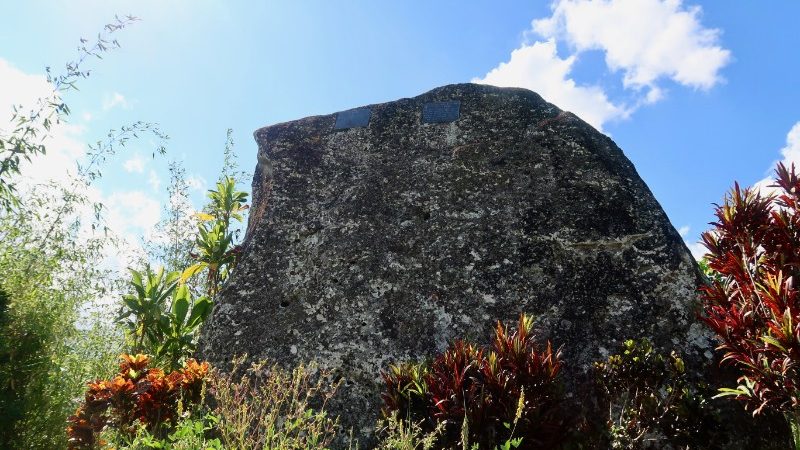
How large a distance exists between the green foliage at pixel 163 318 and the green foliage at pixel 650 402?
376 centimetres

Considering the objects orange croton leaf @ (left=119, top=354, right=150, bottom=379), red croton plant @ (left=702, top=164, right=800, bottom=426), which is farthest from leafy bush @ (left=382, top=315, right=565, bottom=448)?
orange croton leaf @ (left=119, top=354, right=150, bottom=379)

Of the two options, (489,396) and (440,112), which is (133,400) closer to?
(489,396)

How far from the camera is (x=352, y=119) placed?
204 inches

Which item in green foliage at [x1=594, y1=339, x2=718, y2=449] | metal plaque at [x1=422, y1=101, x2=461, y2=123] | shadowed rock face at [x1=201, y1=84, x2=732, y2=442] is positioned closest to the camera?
green foliage at [x1=594, y1=339, x2=718, y2=449]

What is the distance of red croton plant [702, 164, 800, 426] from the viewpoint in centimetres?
262

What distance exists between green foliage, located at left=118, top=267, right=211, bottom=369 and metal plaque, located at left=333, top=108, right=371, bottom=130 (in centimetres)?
221

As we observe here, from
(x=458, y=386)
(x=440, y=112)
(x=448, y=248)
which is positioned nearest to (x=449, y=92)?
(x=440, y=112)

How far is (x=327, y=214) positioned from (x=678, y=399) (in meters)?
2.86

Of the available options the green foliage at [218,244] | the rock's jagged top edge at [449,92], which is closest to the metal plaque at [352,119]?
the rock's jagged top edge at [449,92]

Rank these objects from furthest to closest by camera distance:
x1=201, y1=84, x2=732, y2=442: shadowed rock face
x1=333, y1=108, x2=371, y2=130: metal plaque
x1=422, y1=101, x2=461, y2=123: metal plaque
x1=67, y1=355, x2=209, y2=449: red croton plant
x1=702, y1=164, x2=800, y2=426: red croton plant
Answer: x1=333, y1=108, x2=371, y2=130: metal plaque
x1=422, y1=101, x2=461, y2=123: metal plaque
x1=201, y1=84, x2=732, y2=442: shadowed rock face
x1=67, y1=355, x2=209, y2=449: red croton plant
x1=702, y1=164, x2=800, y2=426: red croton plant

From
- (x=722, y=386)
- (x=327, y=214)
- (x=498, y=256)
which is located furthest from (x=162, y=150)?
(x=722, y=386)

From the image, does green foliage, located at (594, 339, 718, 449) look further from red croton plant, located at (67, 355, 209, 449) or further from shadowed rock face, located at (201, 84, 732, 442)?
red croton plant, located at (67, 355, 209, 449)

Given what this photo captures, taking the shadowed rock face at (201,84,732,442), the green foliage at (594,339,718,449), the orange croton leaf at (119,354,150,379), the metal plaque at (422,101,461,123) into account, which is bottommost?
the green foliage at (594,339,718,449)

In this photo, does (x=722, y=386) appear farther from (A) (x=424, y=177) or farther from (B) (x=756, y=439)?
(A) (x=424, y=177)
